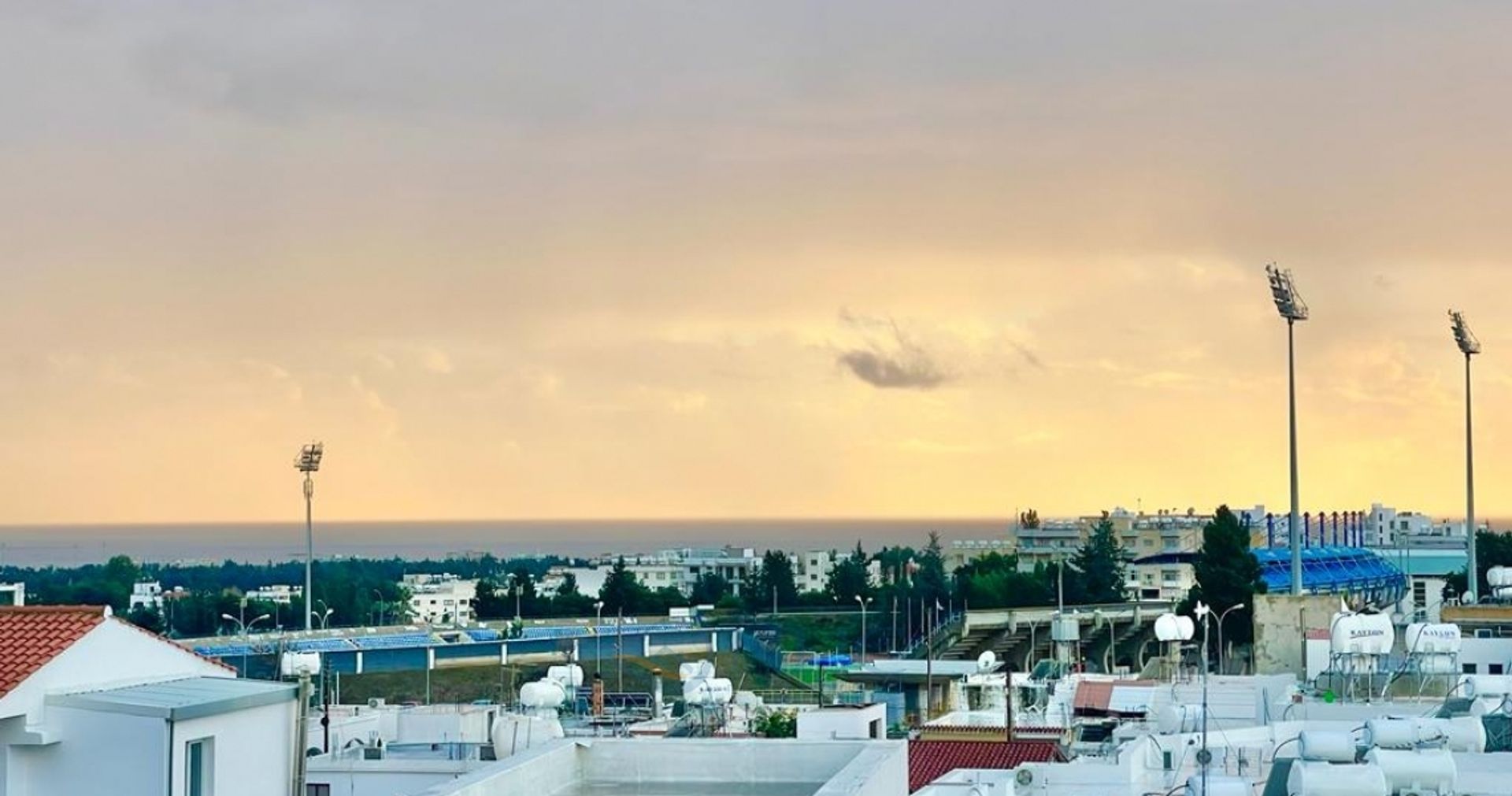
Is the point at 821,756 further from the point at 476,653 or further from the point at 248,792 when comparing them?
the point at 476,653

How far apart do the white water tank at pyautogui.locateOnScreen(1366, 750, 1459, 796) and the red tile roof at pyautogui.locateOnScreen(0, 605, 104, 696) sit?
1290 cm

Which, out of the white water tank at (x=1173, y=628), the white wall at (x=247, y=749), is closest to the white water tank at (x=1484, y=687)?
the white water tank at (x=1173, y=628)

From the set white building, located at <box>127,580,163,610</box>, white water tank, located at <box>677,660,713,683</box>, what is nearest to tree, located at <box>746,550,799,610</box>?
white building, located at <box>127,580,163,610</box>

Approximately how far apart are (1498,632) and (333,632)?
50822 mm

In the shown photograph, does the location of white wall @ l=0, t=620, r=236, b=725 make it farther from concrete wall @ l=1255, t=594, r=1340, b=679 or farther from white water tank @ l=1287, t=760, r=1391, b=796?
concrete wall @ l=1255, t=594, r=1340, b=679

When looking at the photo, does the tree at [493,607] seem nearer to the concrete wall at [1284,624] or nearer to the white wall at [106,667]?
the concrete wall at [1284,624]

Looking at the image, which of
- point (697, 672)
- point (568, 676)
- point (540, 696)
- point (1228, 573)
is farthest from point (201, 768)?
point (1228, 573)

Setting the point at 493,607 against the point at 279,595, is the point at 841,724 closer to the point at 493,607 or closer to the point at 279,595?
the point at 493,607

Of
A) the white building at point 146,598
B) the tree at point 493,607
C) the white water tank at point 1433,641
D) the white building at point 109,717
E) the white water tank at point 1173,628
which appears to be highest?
the white building at point 109,717

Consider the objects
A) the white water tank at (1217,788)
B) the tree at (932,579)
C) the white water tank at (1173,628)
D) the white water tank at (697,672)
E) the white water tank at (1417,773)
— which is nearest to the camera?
the white water tank at (1217,788)

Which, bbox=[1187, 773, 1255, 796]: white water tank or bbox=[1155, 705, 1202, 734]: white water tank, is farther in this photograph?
bbox=[1155, 705, 1202, 734]: white water tank

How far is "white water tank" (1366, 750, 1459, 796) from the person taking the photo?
20.1 m

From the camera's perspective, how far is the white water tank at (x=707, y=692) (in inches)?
1286

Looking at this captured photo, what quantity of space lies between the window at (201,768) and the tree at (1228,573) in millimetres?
52401
